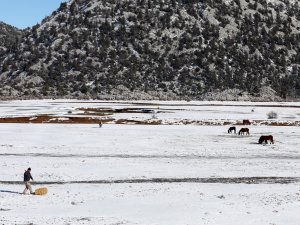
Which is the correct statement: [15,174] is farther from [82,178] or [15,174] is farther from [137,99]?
[137,99]

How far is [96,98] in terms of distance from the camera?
14275 centimetres

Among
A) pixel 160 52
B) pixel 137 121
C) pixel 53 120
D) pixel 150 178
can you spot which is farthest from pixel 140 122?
pixel 160 52

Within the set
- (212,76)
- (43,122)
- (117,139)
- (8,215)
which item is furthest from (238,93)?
(8,215)

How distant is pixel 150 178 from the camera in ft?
95.1

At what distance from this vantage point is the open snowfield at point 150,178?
20625 millimetres

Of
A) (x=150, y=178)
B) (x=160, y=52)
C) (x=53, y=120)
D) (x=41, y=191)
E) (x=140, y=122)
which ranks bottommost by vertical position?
(x=150, y=178)

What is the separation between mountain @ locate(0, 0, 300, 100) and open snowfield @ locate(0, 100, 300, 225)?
97909 mm

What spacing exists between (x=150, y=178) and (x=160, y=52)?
444 ft

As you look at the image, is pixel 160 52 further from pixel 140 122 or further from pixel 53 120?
pixel 140 122

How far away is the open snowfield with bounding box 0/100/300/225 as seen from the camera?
67.7 feet

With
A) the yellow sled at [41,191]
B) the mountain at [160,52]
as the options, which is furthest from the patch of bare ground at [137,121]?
the mountain at [160,52]

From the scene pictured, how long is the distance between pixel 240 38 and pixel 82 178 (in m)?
148

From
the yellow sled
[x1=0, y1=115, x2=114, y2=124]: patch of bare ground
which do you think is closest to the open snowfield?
the yellow sled

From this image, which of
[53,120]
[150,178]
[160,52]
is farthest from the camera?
[160,52]
